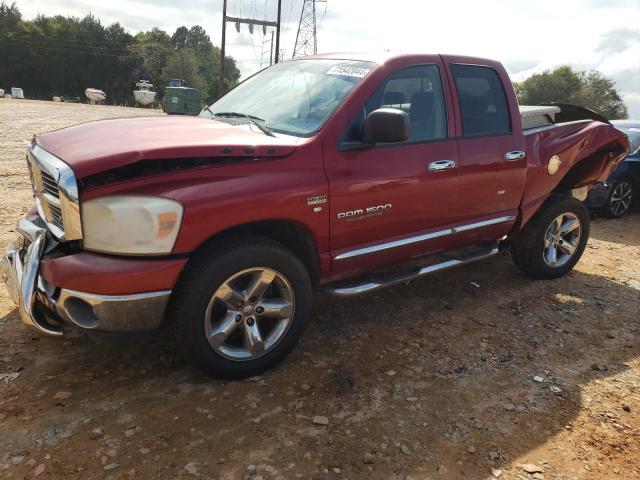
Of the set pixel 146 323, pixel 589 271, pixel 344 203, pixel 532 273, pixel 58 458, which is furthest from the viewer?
pixel 589 271

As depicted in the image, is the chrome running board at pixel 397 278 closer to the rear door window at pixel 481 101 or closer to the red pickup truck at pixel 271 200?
the red pickup truck at pixel 271 200

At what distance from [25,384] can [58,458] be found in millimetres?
742

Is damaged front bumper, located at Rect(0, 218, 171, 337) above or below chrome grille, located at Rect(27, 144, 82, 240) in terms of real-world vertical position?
below

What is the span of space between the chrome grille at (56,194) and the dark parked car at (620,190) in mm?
7510

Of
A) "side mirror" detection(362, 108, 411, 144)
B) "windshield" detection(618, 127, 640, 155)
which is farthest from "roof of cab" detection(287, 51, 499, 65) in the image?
"windshield" detection(618, 127, 640, 155)

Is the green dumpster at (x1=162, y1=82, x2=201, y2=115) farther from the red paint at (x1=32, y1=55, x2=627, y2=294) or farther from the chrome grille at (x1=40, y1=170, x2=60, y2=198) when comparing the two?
the chrome grille at (x1=40, y1=170, x2=60, y2=198)

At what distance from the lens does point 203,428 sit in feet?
8.64

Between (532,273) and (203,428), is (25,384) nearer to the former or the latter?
(203,428)

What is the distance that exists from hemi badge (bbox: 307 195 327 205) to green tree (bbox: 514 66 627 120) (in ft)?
214

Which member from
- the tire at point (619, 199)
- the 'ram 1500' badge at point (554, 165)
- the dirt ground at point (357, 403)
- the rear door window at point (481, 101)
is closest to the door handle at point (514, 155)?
the rear door window at point (481, 101)

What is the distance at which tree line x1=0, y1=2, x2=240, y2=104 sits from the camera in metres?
62.4

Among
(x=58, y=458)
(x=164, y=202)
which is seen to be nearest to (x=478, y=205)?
(x=164, y=202)

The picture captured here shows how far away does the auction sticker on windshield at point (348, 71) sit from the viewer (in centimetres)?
337

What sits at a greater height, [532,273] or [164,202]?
[164,202]
